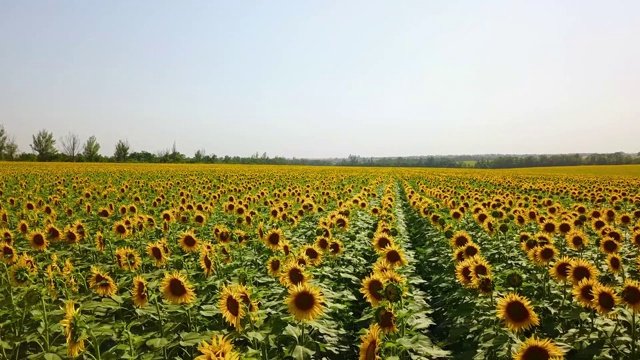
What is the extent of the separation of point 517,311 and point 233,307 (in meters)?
2.85

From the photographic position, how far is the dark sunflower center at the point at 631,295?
163 inches

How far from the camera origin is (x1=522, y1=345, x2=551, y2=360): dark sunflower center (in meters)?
3.24

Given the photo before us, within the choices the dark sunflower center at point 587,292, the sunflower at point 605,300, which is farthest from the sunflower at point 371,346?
the dark sunflower center at point 587,292

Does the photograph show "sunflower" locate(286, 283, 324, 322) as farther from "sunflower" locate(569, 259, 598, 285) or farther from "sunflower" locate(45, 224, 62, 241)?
"sunflower" locate(45, 224, 62, 241)

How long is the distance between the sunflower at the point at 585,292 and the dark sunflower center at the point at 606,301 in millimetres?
151

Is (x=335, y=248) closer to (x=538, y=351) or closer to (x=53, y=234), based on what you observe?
(x=538, y=351)

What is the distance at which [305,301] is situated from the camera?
13.3 ft

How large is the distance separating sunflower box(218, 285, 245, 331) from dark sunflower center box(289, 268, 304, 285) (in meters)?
0.91

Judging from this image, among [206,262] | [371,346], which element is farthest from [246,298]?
[206,262]

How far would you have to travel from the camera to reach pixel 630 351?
4125 millimetres

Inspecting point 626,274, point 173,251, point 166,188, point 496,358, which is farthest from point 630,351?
point 166,188

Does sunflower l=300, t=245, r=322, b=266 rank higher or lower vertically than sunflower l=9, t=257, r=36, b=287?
lower

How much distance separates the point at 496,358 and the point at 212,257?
3.99 m

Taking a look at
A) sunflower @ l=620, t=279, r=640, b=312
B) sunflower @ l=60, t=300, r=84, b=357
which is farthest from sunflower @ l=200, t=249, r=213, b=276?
sunflower @ l=620, t=279, r=640, b=312
